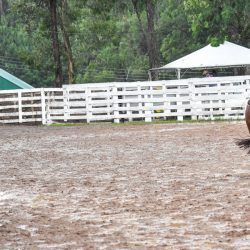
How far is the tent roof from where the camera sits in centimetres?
3847

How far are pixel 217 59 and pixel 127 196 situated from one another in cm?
2928

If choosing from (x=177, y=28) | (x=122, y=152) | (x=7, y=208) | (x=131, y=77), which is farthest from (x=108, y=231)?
(x=131, y=77)

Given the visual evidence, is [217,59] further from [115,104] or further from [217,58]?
[115,104]

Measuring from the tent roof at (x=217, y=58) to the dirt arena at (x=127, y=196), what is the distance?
19865 millimetres

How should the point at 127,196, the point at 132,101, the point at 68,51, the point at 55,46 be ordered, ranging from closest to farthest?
1. the point at 127,196
2. the point at 132,101
3. the point at 55,46
4. the point at 68,51

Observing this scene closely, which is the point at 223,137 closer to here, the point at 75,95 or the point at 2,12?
the point at 75,95

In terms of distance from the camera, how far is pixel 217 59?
3872cm

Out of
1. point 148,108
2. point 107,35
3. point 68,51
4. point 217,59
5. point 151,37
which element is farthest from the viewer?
point 107,35

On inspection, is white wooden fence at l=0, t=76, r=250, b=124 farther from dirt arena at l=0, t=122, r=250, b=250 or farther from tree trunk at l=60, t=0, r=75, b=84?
dirt arena at l=0, t=122, r=250, b=250

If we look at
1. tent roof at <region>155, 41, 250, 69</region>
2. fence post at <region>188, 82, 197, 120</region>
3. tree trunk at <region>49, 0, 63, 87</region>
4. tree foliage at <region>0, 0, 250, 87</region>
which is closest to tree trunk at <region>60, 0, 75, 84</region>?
tree foliage at <region>0, 0, 250, 87</region>

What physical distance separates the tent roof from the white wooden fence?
6.14m

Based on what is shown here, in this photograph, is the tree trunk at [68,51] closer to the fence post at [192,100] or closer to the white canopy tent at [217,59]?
the white canopy tent at [217,59]

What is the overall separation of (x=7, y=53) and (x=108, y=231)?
5840cm

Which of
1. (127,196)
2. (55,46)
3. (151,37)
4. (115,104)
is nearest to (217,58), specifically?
(151,37)
